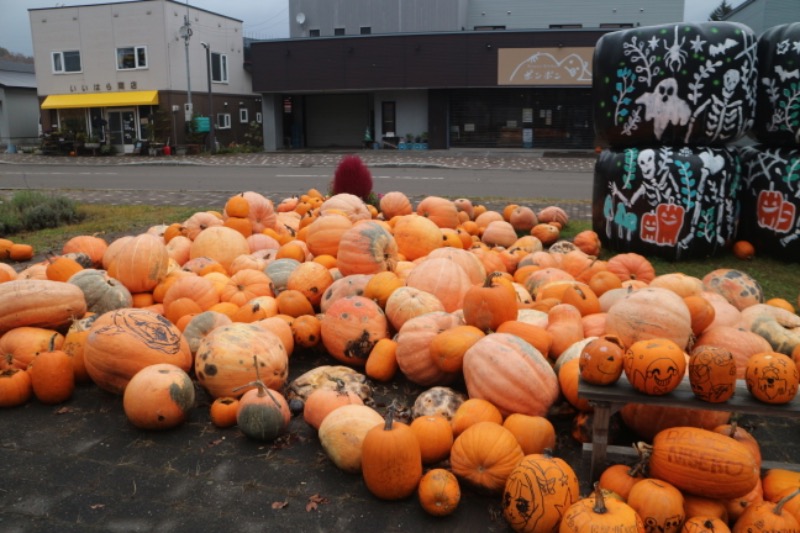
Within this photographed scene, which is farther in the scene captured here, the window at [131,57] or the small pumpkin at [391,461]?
the window at [131,57]

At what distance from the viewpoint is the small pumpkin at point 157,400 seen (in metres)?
4.02

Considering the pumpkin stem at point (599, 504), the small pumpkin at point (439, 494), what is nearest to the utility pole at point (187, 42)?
the small pumpkin at point (439, 494)

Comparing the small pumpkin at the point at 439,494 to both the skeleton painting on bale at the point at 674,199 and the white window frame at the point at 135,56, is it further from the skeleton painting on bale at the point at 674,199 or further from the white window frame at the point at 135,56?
the white window frame at the point at 135,56

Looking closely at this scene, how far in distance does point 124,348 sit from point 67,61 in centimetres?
4086

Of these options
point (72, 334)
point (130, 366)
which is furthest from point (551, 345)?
point (72, 334)

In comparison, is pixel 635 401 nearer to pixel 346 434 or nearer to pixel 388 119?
pixel 346 434

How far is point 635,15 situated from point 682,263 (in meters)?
37.0

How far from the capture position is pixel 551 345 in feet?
15.2

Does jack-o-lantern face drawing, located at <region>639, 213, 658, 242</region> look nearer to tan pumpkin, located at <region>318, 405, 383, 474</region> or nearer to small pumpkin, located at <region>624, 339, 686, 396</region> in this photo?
small pumpkin, located at <region>624, 339, 686, 396</region>

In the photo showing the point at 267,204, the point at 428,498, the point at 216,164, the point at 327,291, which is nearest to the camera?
the point at 428,498

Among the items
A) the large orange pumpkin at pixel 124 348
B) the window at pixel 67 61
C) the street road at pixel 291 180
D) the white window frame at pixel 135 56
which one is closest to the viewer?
the large orange pumpkin at pixel 124 348

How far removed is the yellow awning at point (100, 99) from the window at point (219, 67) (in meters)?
4.69

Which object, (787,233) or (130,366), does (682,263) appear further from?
(130,366)

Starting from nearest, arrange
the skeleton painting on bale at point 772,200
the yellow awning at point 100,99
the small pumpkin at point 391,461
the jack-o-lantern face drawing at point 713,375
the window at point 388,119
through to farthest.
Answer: the jack-o-lantern face drawing at point 713,375, the small pumpkin at point 391,461, the skeleton painting on bale at point 772,200, the window at point 388,119, the yellow awning at point 100,99
